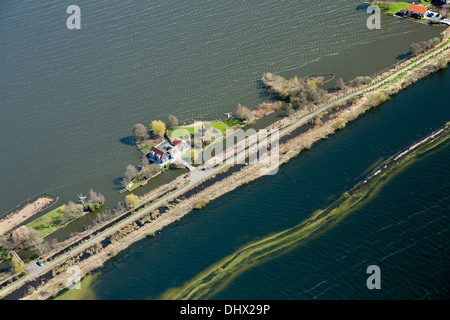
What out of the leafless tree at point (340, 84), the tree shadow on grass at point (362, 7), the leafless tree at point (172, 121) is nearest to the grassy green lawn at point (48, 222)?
the leafless tree at point (172, 121)

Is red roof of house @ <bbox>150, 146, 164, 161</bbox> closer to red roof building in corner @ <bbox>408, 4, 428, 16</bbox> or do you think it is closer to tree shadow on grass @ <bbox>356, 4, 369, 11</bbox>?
tree shadow on grass @ <bbox>356, 4, 369, 11</bbox>

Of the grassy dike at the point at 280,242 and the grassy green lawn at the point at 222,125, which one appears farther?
the grassy green lawn at the point at 222,125

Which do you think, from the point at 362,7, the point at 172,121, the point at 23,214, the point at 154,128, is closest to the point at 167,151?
the point at 154,128

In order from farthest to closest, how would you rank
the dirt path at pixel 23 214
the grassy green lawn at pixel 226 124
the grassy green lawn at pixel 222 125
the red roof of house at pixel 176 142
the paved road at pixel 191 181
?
1. the grassy green lawn at pixel 222 125
2. the grassy green lawn at pixel 226 124
3. the red roof of house at pixel 176 142
4. the dirt path at pixel 23 214
5. the paved road at pixel 191 181

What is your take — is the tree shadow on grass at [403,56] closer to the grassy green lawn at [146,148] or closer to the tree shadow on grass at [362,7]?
the tree shadow on grass at [362,7]

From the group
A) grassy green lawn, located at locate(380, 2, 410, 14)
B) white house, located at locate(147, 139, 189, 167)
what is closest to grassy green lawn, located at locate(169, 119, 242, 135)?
white house, located at locate(147, 139, 189, 167)

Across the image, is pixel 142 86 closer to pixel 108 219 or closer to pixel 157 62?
pixel 157 62

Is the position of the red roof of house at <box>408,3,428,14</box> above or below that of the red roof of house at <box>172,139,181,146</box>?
above
